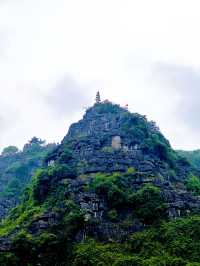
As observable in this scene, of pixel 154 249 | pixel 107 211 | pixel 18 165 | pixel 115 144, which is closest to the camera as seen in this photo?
pixel 154 249

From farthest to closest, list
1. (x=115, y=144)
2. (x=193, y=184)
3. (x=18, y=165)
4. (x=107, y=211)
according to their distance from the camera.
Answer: (x=18, y=165) < (x=115, y=144) < (x=193, y=184) < (x=107, y=211)

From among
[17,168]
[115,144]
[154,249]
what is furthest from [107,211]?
[17,168]

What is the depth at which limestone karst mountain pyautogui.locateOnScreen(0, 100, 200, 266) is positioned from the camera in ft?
187

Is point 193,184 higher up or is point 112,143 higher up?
point 112,143

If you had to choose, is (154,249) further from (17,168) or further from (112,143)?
(17,168)

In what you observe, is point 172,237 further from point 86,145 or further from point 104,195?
point 86,145

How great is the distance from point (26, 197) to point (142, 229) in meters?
27.6

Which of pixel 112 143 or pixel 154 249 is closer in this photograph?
pixel 154 249

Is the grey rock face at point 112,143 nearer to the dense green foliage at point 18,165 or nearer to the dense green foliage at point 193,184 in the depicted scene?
the dense green foliage at point 193,184

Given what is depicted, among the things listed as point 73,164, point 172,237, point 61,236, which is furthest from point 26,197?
point 172,237

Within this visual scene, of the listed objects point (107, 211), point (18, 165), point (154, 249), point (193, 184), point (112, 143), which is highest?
point (18, 165)

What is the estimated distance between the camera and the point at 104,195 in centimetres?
6756

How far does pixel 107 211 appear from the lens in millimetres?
65625

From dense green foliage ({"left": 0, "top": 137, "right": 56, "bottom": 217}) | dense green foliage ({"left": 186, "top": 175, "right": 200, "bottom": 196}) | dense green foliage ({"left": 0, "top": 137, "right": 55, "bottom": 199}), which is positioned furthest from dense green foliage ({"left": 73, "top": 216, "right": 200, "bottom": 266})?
dense green foliage ({"left": 0, "top": 137, "right": 55, "bottom": 199})
